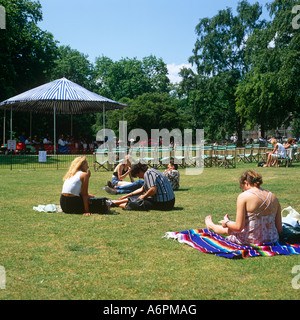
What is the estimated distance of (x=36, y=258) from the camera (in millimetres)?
A: 4785

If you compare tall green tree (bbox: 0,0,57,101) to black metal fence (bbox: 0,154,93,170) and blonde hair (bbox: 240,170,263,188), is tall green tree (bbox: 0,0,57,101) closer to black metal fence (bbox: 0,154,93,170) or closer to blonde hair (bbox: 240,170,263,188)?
black metal fence (bbox: 0,154,93,170)

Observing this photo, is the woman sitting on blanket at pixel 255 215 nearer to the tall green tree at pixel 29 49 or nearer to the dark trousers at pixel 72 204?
the dark trousers at pixel 72 204

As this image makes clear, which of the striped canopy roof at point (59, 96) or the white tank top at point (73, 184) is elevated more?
the striped canopy roof at point (59, 96)

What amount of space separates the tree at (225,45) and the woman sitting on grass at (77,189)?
39939 millimetres

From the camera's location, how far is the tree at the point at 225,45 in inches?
1770

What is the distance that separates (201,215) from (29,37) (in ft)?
113

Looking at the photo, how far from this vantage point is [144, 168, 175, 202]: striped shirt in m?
7.67

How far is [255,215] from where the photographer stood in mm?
5074

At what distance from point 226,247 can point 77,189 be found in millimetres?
3284

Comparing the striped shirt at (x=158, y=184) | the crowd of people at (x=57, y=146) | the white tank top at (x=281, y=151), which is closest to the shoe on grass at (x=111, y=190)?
the striped shirt at (x=158, y=184)

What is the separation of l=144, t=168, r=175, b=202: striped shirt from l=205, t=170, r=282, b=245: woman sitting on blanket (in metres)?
2.57

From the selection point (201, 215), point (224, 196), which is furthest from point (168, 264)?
point (224, 196)
